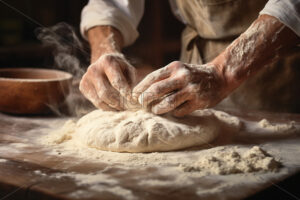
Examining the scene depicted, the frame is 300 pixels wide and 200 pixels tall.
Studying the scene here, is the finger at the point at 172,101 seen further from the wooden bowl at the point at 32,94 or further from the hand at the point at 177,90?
the wooden bowl at the point at 32,94

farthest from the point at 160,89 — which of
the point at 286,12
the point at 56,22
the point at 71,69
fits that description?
the point at 56,22

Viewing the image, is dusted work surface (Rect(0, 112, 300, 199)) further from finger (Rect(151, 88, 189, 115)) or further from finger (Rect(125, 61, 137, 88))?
finger (Rect(125, 61, 137, 88))

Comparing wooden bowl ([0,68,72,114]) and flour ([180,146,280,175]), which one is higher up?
wooden bowl ([0,68,72,114])

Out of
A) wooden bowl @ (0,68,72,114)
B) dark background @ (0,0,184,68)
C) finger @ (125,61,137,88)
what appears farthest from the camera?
dark background @ (0,0,184,68)

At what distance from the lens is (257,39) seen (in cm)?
150

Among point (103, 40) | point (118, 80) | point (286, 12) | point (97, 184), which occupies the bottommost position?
point (97, 184)

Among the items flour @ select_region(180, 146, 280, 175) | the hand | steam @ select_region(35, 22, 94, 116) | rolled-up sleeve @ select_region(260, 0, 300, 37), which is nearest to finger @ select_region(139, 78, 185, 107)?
the hand

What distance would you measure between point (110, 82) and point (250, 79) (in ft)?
3.00

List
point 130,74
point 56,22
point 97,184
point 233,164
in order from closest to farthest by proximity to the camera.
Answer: point 97,184 < point 233,164 < point 130,74 < point 56,22

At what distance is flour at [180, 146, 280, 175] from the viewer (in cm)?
115

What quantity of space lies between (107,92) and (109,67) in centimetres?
10

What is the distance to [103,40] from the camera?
77.7 inches

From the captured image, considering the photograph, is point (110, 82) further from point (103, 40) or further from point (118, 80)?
point (103, 40)

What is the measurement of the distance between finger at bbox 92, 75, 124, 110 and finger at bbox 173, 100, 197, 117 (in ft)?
0.78
